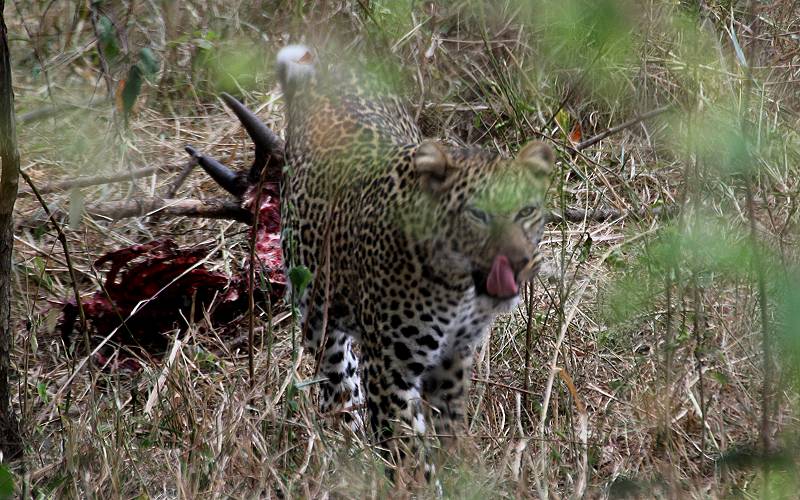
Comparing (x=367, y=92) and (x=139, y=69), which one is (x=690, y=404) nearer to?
(x=367, y=92)

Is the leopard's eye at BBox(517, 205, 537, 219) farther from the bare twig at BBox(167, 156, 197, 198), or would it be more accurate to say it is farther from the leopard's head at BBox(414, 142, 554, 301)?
the bare twig at BBox(167, 156, 197, 198)

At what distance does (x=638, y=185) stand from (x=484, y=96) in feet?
3.99

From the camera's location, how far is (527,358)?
19.1 ft

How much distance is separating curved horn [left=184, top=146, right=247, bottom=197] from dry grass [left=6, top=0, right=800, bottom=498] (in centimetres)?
36

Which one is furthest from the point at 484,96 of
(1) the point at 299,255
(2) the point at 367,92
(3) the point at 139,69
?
(3) the point at 139,69

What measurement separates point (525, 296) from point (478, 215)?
1317 millimetres

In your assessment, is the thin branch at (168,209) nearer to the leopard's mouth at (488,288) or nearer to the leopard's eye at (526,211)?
the leopard's mouth at (488,288)

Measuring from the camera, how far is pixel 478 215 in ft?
16.4

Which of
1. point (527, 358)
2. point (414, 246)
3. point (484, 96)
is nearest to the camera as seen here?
point (414, 246)

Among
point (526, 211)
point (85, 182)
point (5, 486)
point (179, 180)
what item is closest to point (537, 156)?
point (526, 211)

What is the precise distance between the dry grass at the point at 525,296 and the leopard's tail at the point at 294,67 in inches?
6.7

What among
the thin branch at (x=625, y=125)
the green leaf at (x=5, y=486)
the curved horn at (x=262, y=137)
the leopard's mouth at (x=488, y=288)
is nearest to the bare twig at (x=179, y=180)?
the curved horn at (x=262, y=137)

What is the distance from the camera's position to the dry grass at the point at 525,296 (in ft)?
15.9

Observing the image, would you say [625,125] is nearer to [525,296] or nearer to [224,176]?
[525,296]
